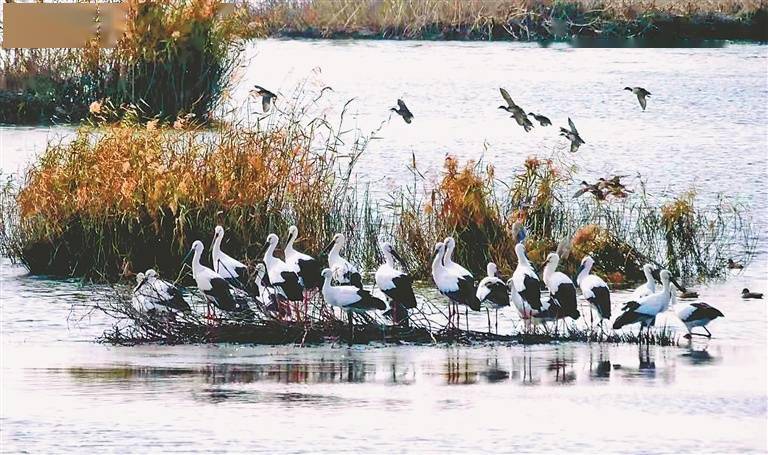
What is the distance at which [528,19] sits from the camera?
40.6 metres

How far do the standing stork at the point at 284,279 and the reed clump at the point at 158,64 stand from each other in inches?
435

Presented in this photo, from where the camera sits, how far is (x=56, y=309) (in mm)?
13094

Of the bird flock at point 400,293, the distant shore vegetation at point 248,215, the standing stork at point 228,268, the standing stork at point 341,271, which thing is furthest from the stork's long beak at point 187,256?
the standing stork at point 341,271

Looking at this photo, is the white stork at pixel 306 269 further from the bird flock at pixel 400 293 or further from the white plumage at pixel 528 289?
the white plumage at pixel 528 289

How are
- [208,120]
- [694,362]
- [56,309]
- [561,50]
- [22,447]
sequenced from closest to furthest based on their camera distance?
[22,447] < [694,362] < [56,309] < [208,120] < [561,50]

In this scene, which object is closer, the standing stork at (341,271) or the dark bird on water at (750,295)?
the standing stork at (341,271)

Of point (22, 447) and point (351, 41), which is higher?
point (351, 41)

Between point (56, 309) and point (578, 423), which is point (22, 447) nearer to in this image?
point (578, 423)

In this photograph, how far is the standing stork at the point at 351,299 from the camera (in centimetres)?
1134

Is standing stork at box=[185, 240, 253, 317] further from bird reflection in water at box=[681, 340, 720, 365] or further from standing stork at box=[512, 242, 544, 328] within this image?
bird reflection in water at box=[681, 340, 720, 365]

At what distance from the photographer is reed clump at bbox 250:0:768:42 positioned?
1571 inches

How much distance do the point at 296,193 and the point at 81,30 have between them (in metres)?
11.1

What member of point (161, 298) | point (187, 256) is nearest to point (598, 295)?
point (161, 298)

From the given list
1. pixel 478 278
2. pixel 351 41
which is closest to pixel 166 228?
pixel 478 278
